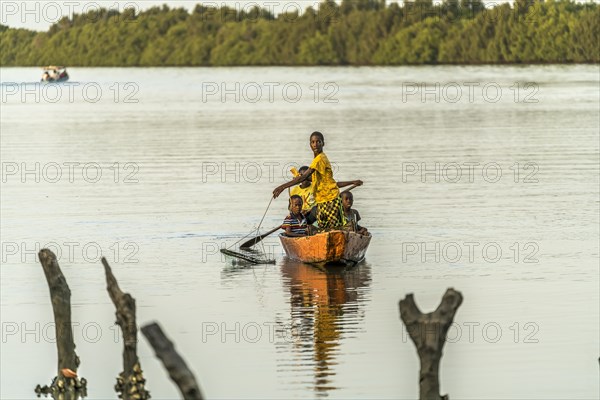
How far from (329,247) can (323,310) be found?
2.50 meters

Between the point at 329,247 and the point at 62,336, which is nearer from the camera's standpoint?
the point at 62,336

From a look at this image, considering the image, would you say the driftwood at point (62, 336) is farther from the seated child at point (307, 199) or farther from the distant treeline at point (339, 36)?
the distant treeline at point (339, 36)

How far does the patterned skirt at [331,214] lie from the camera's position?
21125mm

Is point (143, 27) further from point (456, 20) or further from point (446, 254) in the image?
point (446, 254)

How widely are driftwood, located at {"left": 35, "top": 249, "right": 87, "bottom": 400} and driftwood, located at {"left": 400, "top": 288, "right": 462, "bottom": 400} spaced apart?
3.26 meters

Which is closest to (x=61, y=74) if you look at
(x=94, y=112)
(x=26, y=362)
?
(x=94, y=112)

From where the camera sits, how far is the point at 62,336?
1411cm

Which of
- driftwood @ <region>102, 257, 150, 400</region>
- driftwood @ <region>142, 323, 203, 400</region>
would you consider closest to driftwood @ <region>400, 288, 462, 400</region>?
driftwood @ <region>142, 323, 203, 400</region>

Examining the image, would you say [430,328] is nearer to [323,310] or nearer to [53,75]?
[323,310]

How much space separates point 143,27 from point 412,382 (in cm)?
14882

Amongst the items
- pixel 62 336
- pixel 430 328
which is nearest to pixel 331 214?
pixel 62 336

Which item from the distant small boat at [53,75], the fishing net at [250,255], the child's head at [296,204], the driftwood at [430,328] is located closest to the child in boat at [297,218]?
the child's head at [296,204]

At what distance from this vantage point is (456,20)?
481ft

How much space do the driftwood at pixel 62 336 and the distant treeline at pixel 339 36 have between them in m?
125
